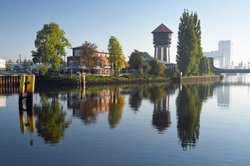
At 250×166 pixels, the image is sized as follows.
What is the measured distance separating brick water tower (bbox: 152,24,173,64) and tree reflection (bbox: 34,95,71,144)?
13518 centimetres

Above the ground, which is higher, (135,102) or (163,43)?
(163,43)

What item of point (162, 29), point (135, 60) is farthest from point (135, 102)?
point (162, 29)

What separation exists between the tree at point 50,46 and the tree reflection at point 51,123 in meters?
46.1


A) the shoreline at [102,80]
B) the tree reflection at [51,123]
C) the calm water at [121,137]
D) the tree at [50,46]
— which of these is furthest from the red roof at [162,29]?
the tree reflection at [51,123]

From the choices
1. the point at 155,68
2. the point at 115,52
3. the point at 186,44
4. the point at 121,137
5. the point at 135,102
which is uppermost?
the point at 186,44

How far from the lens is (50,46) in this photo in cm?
8850

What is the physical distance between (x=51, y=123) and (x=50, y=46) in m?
59.7

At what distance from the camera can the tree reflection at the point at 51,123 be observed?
26844mm

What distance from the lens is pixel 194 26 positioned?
474ft

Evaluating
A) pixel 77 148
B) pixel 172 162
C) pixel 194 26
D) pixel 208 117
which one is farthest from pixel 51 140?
pixel 194 26

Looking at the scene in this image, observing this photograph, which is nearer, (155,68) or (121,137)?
(121,137)

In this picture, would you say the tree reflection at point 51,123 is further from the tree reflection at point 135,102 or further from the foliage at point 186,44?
the foliage at point 186,44

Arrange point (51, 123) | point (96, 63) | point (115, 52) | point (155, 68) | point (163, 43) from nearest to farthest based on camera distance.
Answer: point (51, 123) < point (115, 52) < point (96, 63) < point (155, 68) < point (163, 43)

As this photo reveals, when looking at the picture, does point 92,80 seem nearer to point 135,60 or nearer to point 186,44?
point 135,60
